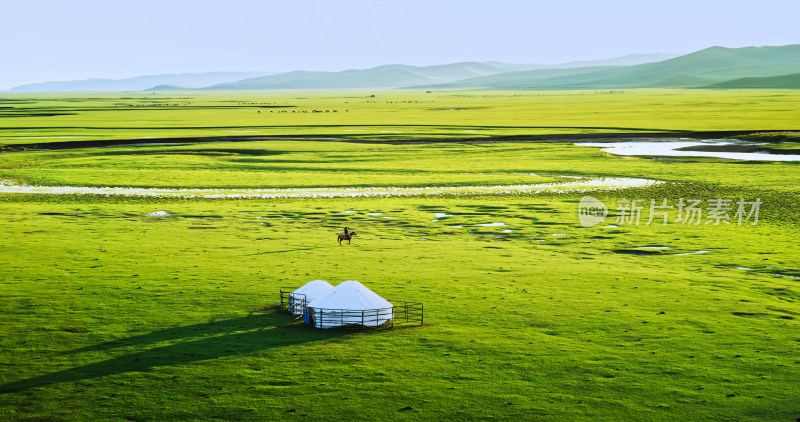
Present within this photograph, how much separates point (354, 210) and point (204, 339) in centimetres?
3640

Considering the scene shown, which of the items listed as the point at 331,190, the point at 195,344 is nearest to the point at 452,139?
the point at 331,190

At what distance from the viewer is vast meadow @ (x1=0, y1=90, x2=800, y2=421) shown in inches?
1022

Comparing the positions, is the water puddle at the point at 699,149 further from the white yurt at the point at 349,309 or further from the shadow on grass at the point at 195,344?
the shadow on grass at the point at 195,344

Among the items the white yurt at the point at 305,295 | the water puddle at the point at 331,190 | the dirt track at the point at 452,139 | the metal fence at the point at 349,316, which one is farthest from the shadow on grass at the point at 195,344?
the dirt track at the point at 452,139

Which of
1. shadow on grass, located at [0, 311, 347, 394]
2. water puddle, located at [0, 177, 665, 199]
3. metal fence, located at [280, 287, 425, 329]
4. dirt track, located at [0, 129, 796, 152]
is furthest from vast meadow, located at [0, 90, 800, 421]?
dirt track, located at [0, 129, 796, 152]

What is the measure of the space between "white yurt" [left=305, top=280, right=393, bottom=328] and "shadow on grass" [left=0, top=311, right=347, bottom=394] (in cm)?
63

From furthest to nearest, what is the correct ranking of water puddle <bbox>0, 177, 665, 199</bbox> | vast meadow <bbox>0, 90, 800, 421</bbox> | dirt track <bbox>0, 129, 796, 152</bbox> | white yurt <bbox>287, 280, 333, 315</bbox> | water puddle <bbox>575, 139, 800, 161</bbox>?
1. dirt track <bbox>0, 129, 796, 152</bbox>
2. water puddle <bbox>575, 139, 800, 161</bbox>
3. water puddle <bbox>0, 177, 665, 199</bbox>
4. white yurt <bbox>287, 280, 333, 315</bbox>
5. vast meadow <bbox>0, 90, 800, 421</bbox>

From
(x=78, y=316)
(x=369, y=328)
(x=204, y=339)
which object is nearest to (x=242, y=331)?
(x=204, y=339)

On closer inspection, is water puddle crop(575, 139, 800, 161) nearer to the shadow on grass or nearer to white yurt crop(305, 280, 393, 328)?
white yurt crop(305, 280, 393, 328)

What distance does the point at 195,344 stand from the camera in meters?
30.9

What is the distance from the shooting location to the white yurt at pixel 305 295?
1380 inches

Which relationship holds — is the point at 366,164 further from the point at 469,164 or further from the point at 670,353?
the point at 670,353

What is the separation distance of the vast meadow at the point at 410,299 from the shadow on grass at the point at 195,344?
130 millimetres

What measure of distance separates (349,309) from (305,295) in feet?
8.59
